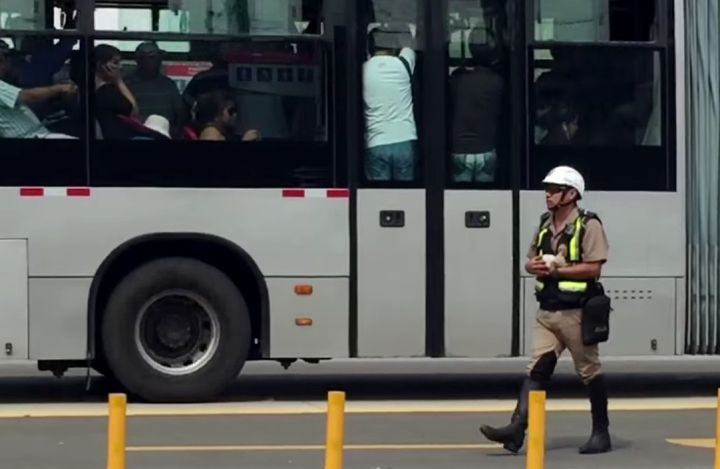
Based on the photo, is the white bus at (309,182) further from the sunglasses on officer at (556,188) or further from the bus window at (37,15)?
the sunglasses on officer at (556,188)

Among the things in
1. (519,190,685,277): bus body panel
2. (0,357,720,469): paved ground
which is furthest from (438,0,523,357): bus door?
(0,357,720,469): paved ground

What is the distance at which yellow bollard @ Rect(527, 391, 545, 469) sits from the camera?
7.86 meters

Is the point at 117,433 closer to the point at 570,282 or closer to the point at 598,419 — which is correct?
the point at 570,282

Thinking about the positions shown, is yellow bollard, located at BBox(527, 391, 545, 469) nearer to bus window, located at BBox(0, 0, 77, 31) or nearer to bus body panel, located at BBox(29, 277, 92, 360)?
bus body panel, located at BBox(29, 277, 92, 360)

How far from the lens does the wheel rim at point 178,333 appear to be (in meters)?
13.2

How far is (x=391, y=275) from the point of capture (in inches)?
521

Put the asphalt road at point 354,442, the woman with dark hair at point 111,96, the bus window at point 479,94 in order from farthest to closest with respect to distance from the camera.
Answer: the bus window at point 479,94
the woman with dark hair at point 111,96
the asphalt road at point 354,442

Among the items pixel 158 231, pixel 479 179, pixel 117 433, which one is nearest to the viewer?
pixel 117 433

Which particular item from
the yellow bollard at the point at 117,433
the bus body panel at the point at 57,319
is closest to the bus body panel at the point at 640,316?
the bus body panel at the point at 57,319

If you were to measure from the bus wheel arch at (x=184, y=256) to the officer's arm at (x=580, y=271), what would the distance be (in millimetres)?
3167

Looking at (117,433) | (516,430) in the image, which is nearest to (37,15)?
(516,430)

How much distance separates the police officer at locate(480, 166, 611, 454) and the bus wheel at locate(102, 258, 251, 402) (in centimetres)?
308

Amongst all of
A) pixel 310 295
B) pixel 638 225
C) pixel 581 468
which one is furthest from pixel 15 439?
pixel 638 225

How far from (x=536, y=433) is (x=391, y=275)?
5.29 meters
